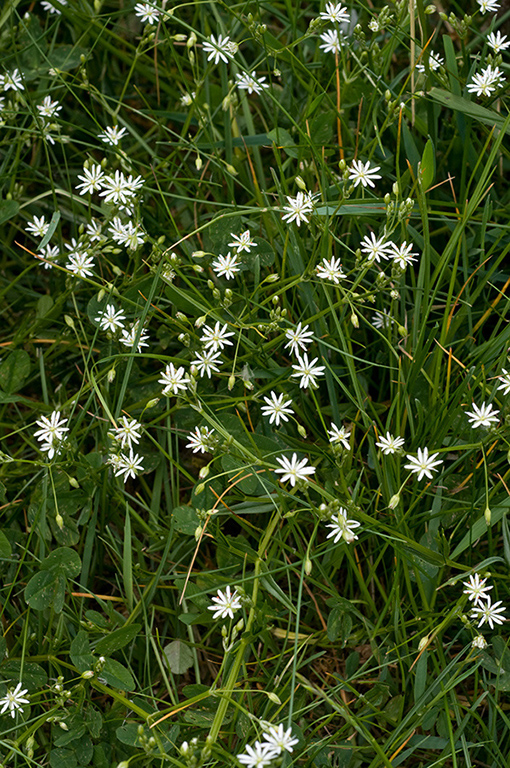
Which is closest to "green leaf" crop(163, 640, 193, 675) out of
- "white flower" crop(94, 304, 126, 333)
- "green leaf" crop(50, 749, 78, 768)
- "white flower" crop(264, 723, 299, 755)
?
"green leaf" crop(50, 749, 78, 768)

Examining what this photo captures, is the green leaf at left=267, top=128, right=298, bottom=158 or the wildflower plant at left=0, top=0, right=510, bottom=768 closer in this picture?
the wildflower plant at left=0, top=0, right=510, bottom=768

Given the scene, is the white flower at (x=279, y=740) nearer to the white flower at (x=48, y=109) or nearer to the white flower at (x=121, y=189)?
the white flower at (x=121, y=189)

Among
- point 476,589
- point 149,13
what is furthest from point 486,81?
point 476,589

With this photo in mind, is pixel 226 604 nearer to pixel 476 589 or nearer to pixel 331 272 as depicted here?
pixel 476 589

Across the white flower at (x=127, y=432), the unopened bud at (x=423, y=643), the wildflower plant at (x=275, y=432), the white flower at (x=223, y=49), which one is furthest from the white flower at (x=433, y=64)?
the unopened bud at (x=423, y=643)

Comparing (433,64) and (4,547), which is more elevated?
(433,64)

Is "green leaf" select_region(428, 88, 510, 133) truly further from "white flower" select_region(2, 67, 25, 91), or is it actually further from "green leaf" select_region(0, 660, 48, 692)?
"green leaf" select_region(0, 660, 48, 692)

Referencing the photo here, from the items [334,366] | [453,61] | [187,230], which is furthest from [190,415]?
[453,61]

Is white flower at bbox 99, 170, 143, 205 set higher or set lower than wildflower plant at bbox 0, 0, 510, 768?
higher
